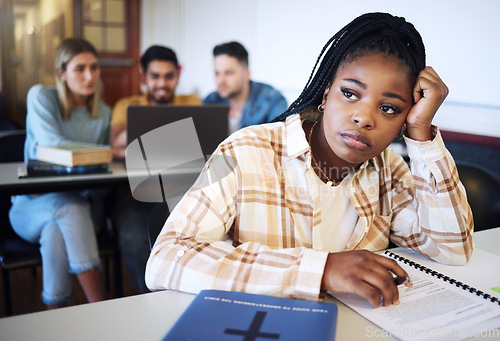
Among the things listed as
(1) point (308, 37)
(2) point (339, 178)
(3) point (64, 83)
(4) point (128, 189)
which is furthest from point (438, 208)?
(1) point (308, 37)

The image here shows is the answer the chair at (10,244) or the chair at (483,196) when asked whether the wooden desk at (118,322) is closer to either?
the chair at (483,196)

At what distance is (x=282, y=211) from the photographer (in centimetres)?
110

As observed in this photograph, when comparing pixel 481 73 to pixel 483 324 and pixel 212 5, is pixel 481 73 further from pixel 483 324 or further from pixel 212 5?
pixel 212 5

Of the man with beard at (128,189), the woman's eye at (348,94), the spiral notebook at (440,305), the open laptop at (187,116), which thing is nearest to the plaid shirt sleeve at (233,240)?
the spiral notebook at (440,305)

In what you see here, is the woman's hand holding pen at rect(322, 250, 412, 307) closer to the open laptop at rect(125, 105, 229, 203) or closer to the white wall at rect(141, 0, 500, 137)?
the white wall at rect(141, 0, 500, 137)

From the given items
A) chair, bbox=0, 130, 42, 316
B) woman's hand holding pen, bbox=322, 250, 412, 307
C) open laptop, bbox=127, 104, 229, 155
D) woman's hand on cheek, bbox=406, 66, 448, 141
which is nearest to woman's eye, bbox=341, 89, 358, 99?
woman's hand on cheek, bbox=406, 66, 448, 141

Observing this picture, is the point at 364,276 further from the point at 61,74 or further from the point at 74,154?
the point at 61,74

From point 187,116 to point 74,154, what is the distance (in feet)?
1.65

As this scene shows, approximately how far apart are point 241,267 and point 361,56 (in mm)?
541

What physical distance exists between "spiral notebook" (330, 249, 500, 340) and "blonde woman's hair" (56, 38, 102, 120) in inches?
76.9

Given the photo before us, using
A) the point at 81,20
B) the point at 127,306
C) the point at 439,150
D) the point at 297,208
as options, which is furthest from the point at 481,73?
the point at 81,20

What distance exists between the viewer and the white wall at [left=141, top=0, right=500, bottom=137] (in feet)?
6.68

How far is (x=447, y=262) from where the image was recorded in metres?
1.07

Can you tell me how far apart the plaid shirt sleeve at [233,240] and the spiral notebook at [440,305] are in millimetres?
112
